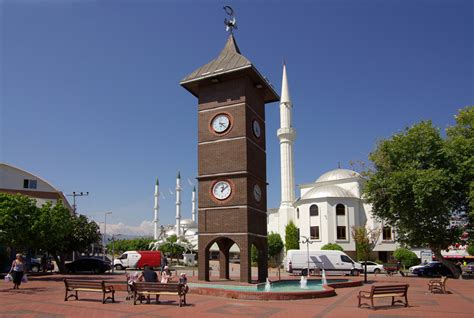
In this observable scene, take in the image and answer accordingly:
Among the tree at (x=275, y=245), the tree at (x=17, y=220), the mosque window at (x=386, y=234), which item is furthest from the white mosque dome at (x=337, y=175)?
the tree at (x=17, y=220)

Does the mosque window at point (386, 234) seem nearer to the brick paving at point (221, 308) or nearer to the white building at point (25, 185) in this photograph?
the brick paving at point (221, 308)

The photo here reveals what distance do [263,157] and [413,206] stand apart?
1349 cm

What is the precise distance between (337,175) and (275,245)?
41.6 ft

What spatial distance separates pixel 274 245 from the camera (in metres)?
56.6

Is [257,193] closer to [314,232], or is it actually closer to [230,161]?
[230,161]

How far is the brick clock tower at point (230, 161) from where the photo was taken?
22.4 m

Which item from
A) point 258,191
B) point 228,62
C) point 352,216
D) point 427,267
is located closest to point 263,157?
point 258,191

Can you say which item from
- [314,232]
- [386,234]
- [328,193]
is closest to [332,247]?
[314,232]

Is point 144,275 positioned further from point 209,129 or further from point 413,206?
point 413,206

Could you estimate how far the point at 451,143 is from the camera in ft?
105

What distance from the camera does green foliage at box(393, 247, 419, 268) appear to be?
49.2m

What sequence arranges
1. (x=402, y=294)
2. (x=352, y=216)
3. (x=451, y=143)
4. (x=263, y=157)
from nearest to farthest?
(x=402, y=294)
(x=263, y=157)
(x=451, y=143)
(x=352, y=216)

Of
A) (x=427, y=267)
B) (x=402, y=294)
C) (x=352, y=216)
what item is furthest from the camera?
(x=352, y=216)

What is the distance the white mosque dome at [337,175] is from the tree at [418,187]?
936 inches
